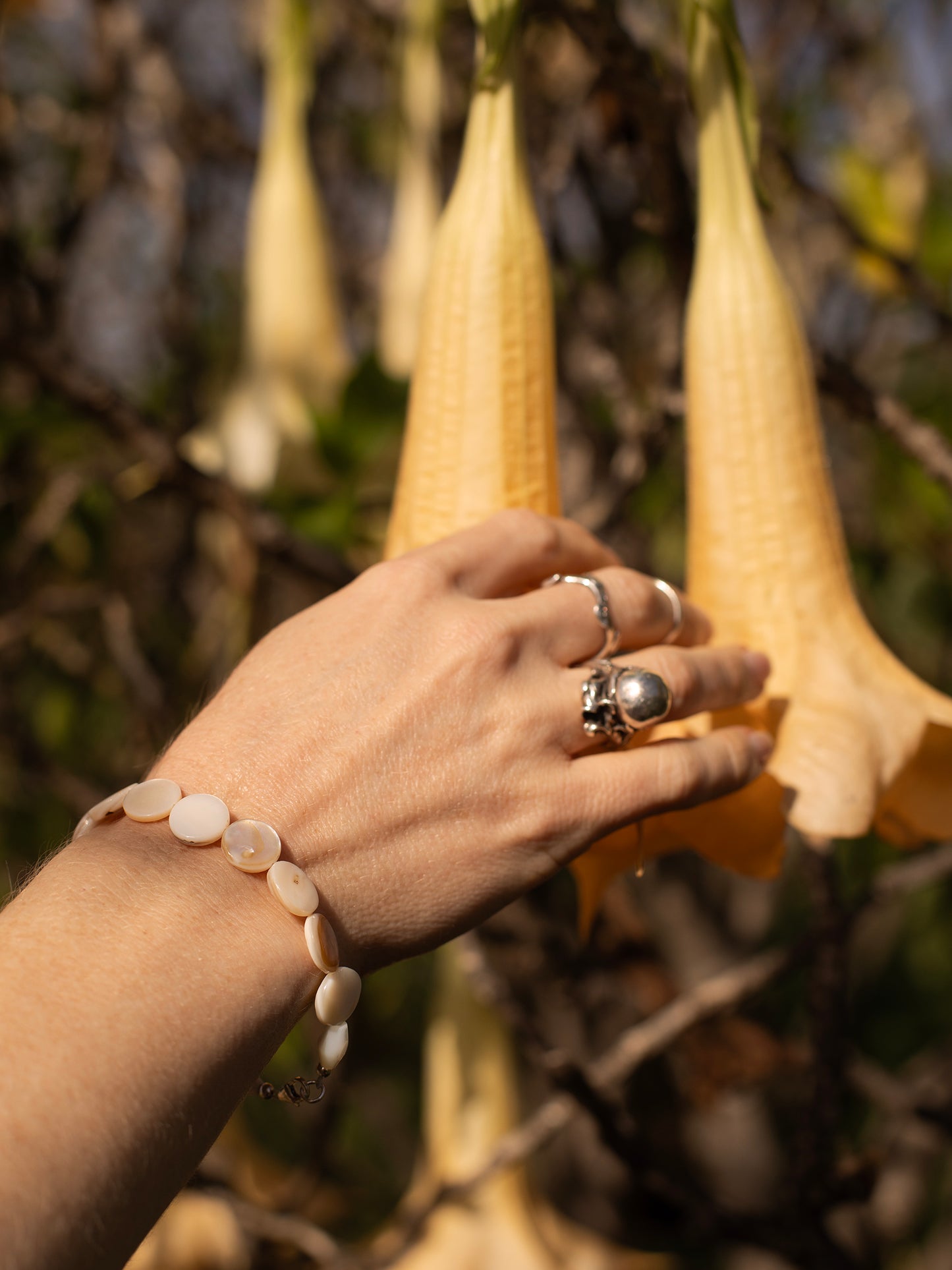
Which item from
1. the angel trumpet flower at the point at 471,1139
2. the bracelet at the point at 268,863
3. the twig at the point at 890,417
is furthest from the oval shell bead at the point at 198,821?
the angel trumpet flower at the point at 471,1139

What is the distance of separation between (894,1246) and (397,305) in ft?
5.08

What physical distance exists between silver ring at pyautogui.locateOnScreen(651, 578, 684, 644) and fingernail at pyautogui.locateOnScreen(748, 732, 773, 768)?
0.08 m

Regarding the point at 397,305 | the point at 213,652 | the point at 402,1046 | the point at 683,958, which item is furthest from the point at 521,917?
the point at 402,1046

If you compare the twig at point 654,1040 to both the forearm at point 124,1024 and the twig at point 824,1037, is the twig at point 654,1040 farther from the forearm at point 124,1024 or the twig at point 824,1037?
the forearm at point 124,1024

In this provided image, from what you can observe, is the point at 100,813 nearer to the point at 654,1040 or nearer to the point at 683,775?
the point at 683,775

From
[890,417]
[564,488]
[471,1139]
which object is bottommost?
[471,1139]

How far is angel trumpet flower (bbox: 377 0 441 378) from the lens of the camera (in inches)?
46.2

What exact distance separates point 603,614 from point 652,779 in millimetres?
108

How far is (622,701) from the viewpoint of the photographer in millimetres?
576

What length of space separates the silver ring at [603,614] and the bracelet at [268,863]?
8.9 inches

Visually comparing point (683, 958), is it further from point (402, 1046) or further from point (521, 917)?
point (402, 1046)

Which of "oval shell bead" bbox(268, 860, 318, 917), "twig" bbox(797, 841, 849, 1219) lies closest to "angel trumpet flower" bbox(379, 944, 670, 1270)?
"twig" bbox(797, 841, 849, 1219)

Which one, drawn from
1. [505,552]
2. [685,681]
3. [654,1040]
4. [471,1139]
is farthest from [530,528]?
[471,1139]

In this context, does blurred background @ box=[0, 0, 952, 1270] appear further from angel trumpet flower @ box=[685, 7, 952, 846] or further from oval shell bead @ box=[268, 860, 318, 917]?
oval shell bead @ box=[268, 860, 318, 917]
